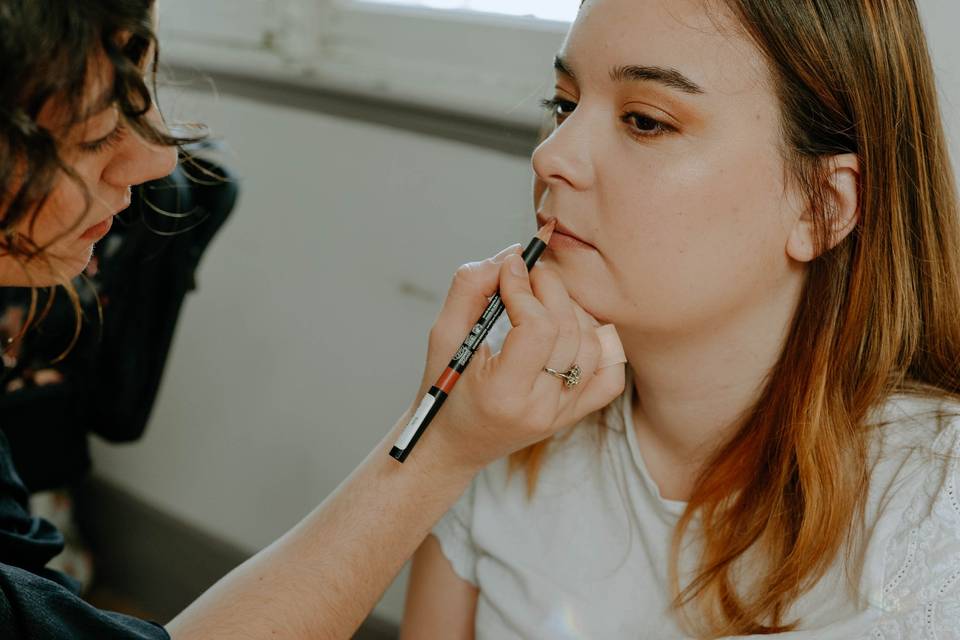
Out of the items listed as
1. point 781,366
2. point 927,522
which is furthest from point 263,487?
point 927,522

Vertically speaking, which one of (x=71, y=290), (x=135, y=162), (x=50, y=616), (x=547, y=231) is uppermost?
(x=547, y=231)

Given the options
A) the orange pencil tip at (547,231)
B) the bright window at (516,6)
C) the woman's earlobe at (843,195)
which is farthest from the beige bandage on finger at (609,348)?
the bright window at (516,6)

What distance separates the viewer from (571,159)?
3.05 feet

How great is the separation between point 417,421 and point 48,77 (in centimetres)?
44

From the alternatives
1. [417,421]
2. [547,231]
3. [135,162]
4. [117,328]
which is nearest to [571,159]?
[547,231]

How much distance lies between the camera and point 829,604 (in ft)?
2.86

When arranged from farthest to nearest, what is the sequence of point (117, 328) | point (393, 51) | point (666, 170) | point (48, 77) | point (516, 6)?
point (393, 51) → point (516, 6) → point (117, 328) → point (666, 170) → point (48, 77)

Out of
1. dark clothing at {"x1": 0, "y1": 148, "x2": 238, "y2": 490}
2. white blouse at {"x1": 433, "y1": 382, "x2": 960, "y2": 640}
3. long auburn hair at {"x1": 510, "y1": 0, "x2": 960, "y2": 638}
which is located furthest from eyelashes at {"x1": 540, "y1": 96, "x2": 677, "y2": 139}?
dark clothing at {"x1": 0, "y1": 148, "x2": 238, "y2": 490}

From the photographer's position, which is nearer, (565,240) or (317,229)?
(565,240)

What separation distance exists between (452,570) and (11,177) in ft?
2.19

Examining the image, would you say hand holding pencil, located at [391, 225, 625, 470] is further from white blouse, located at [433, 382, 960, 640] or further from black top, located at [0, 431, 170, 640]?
black top, located at [0, 431, 170, 640]

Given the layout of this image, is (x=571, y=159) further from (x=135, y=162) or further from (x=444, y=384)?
(x=135, y=162)

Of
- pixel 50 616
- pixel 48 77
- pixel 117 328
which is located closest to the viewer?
pixel 48 77

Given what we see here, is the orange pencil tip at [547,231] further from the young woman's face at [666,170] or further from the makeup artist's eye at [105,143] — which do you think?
the makeup artist's eye at [105,143]
